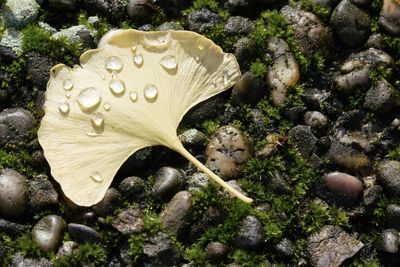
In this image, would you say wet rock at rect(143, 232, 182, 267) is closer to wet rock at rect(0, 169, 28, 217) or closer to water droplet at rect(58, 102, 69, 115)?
wet rock at rect(0, 169, 28, 217)

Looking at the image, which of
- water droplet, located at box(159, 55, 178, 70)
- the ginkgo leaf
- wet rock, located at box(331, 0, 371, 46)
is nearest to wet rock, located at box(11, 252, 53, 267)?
the ginkgo leaf

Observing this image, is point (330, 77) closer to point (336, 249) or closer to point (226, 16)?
point (226, 16)

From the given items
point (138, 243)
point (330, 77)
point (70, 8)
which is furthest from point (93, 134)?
point (330, 77)

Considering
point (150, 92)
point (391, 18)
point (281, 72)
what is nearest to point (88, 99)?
point (150, 92)

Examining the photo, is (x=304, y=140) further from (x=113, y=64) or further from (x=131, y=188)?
Answer: (x=113, y=64)

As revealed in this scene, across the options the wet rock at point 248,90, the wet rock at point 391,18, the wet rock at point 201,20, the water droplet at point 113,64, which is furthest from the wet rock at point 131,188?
the wet rock at point 391,18

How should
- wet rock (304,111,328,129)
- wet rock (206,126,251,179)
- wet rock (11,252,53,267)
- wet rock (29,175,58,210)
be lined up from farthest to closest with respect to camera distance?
wet rock (304,111,328,129) < wet rock (206,126,251,179) < wet rock (29,175,58,210) < wet rock (11,252,53,267)
